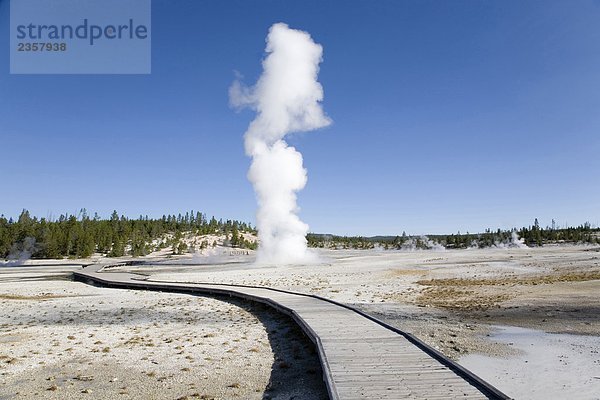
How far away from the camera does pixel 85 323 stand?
1970cm

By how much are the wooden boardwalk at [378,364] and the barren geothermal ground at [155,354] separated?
90 centimetres

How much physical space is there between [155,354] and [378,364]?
25.1 feet

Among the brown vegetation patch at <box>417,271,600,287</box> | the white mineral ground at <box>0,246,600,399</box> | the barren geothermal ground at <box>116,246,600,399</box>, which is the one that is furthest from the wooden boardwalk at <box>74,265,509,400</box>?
the brown vegetation patch at <box>417,271,600,287</box>

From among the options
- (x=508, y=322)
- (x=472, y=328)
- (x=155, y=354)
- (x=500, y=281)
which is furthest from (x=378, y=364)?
(x=500, y=281)

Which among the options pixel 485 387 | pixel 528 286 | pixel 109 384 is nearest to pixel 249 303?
pixel 109 384

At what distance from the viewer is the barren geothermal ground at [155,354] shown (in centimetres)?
1074

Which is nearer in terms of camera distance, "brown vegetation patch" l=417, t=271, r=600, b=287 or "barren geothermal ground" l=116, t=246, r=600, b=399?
"barren geothermal ground" l=116, t=246, r=600, b=399

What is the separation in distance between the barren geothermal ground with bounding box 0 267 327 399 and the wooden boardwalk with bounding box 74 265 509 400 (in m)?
0.90

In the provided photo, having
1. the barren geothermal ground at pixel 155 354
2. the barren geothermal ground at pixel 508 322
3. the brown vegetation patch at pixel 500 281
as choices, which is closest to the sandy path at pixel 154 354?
the barren geothermal ground at pixel 155 354

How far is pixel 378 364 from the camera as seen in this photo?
10.5 metres

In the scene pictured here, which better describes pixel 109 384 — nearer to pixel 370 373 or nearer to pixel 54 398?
pixel 54 398

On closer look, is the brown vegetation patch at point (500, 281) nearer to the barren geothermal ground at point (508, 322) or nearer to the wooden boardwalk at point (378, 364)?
the barren geothermal ground at point (508, 322)

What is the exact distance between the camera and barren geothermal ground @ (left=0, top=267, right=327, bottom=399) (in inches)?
423

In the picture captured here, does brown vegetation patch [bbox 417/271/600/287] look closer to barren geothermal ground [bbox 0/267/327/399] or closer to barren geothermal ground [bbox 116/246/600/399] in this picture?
barren geothermal ground [bbox 116/246/600/399]
